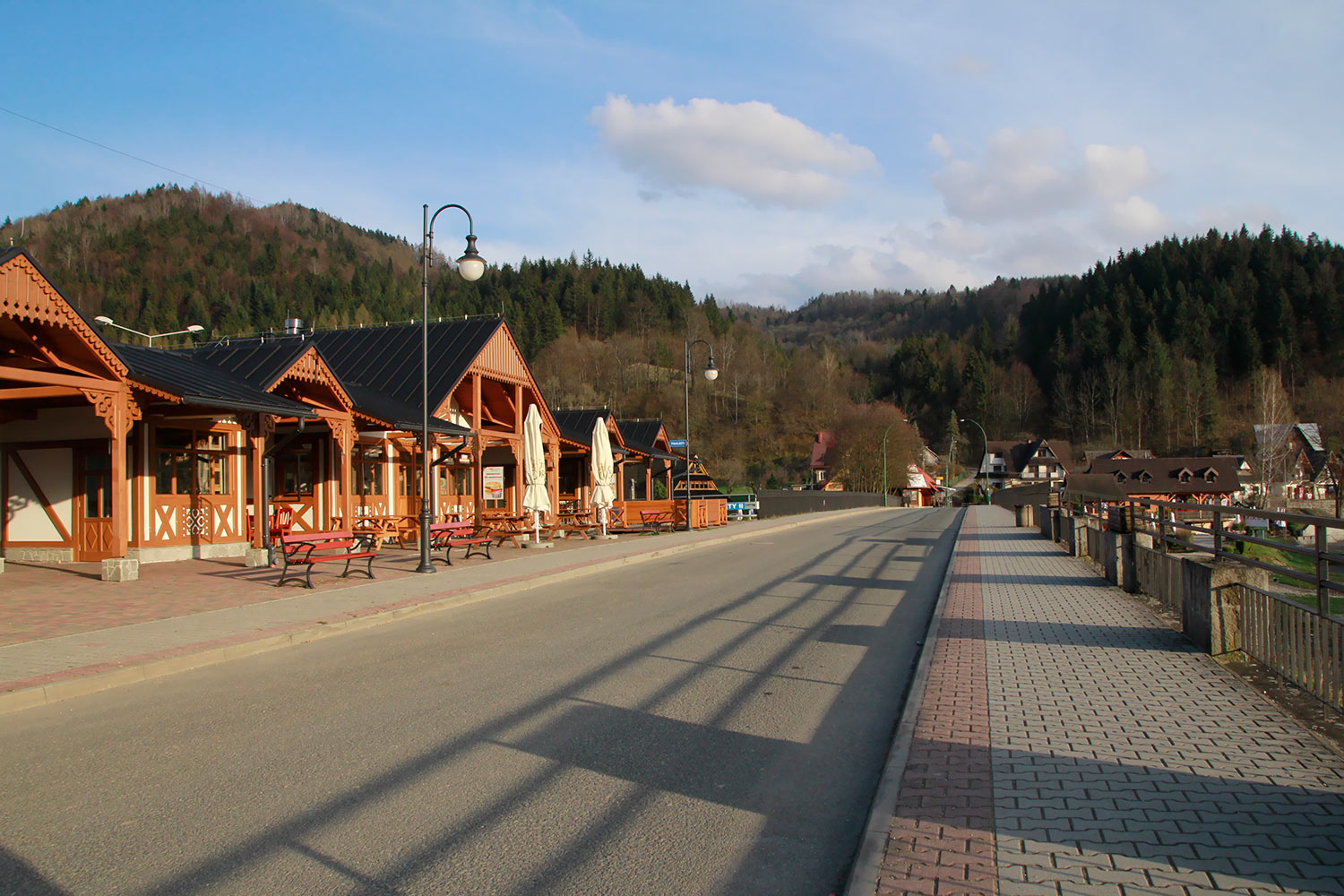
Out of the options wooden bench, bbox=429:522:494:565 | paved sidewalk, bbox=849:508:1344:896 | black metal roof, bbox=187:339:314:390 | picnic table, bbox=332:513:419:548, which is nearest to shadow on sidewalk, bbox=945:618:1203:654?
paved sidewalk, bbox=849:508:1344:896

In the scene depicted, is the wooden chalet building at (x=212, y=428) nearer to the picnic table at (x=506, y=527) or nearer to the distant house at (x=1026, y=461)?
the picnic table at (x=506, y=527)

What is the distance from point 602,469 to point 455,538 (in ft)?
26.7

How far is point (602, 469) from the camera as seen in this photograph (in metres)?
25.2

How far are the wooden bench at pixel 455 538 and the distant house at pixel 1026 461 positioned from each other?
9375 centimetres

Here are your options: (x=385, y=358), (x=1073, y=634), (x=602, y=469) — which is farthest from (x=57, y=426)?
(x=1073, y=634)

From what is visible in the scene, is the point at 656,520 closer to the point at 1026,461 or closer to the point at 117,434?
the point at 117,434

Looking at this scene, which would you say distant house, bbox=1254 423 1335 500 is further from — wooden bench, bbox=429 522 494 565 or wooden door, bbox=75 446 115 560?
wooden door, bbox=75 446 115 560

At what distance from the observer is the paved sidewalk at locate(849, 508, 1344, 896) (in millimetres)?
3320

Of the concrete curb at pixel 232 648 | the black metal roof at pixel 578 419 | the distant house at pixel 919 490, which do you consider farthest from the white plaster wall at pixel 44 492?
the distant house at pixel 919 490

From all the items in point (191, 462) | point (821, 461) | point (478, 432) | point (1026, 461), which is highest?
point (478, 432)

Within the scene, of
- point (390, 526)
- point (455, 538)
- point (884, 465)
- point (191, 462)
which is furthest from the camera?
point (884, 465)

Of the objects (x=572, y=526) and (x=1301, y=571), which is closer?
(x=1301, y=571)

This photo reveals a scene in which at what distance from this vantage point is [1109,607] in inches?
408

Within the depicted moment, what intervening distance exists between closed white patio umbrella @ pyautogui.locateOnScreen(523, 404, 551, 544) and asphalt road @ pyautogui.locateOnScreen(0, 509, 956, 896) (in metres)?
12.2
